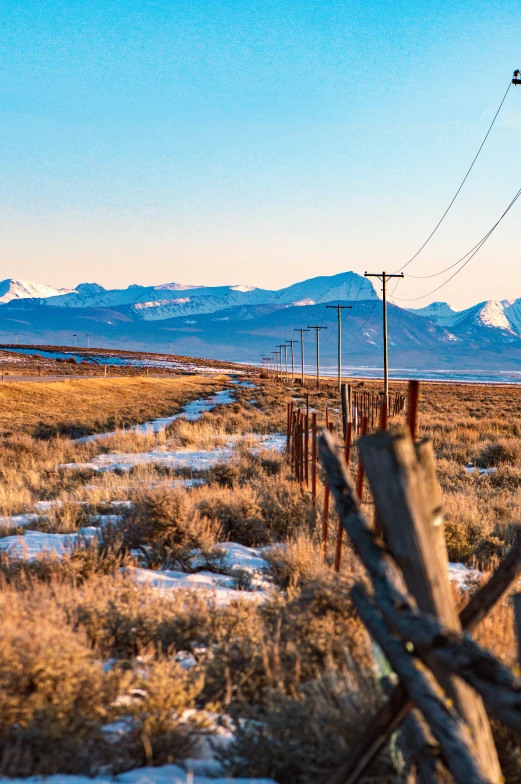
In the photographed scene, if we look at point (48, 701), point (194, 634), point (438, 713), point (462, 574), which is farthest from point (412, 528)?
point (462, 574)

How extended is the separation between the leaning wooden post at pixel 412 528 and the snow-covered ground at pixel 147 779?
1.30 meters

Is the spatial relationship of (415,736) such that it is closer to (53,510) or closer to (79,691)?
(79,691)

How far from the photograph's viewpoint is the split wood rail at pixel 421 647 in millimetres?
1961

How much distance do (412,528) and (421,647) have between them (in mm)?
407

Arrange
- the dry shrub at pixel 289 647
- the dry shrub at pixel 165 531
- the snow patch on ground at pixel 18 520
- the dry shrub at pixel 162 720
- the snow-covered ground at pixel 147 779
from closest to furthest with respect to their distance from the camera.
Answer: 1. the snow-covered ground at pixel 147 779
2. the dry shrub at pixel 162 720
3. the dry shrub at pixel 289 647
4. the dry shrub at pixel 165 531
5. the snow patch on ground at pixel 18 520

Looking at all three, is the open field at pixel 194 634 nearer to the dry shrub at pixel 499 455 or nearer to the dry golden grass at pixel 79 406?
the dry shrub at pixel 499 455

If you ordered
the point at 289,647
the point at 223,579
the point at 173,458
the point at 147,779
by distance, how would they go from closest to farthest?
the point at 147,779 < the point at 289,647 < the point at 223,579 < the point at 173,458

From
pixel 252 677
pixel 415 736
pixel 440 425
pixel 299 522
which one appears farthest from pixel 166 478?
pixel 440 425

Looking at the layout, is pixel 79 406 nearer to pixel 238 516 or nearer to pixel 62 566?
pixel 238 516

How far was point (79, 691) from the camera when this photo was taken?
10.4 feet

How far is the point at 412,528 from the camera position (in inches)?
88.4

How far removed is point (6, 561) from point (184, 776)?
3256 millimetres

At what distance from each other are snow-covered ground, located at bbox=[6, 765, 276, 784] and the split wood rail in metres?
0.74

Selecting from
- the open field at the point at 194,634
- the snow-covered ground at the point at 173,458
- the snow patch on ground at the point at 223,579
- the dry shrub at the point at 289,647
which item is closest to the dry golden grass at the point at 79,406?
the snow-covered ground at the point at 173,458
